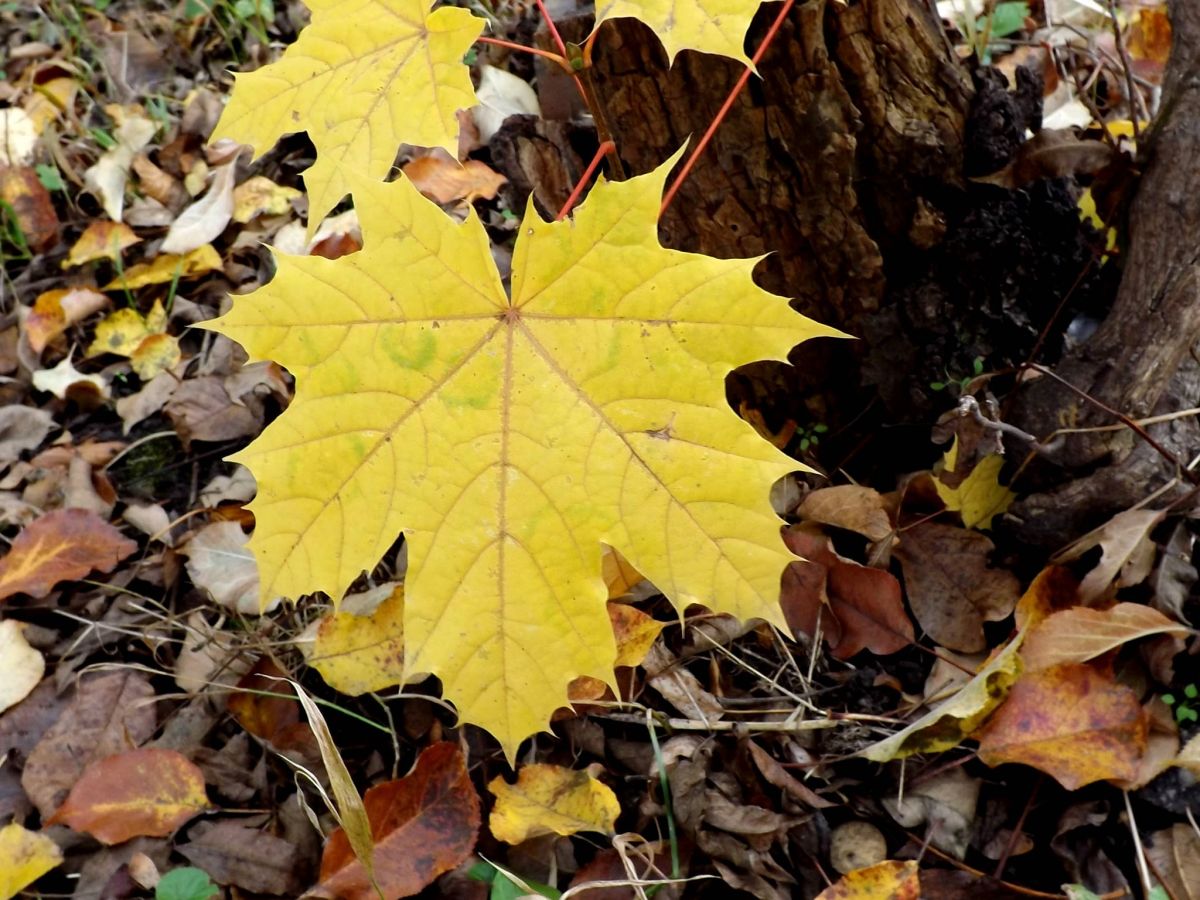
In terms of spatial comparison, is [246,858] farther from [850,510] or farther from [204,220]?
[204,220]

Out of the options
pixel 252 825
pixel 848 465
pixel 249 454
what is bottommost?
pixel 252 825

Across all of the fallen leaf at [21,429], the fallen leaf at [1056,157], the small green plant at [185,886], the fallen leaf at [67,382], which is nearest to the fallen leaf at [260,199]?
the fallen leaf at [67,382]

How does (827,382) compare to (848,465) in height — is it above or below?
above

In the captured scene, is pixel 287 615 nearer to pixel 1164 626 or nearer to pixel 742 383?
pixel 742 383

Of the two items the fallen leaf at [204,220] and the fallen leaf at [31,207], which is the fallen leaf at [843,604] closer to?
the fallen leaf at [204,220]

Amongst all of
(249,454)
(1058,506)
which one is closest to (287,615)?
(249,454)

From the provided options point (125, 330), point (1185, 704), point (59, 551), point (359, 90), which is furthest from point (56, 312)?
point (1185, 704)

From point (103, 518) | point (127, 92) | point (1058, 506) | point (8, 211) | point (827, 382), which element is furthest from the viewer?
point (127, 92)
